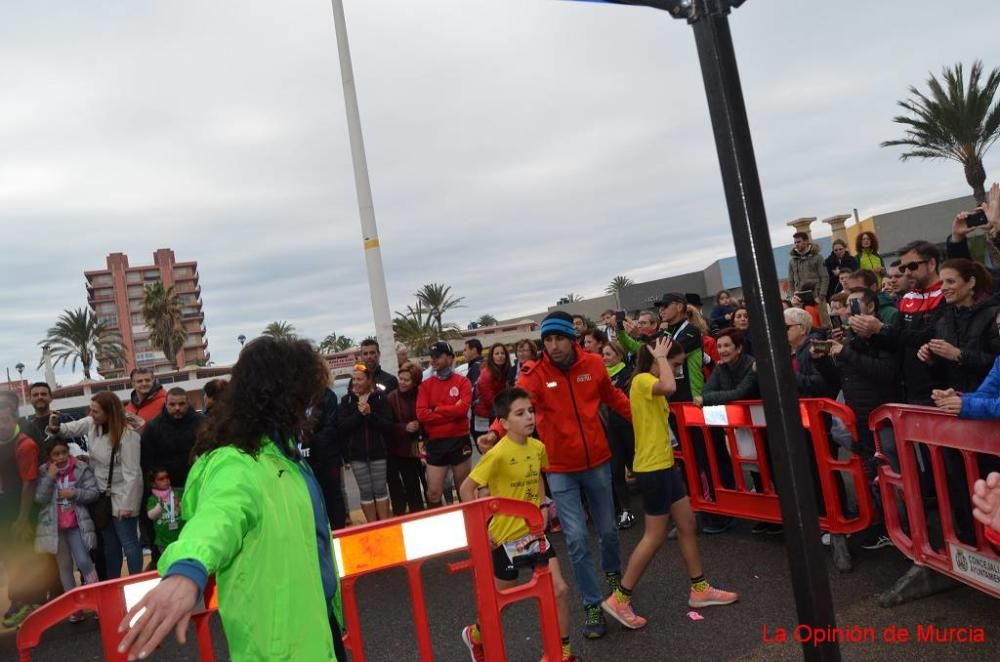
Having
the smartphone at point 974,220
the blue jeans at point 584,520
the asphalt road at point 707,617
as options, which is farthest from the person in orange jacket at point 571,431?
the smartphone at point 974,220

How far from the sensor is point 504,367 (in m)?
8.53

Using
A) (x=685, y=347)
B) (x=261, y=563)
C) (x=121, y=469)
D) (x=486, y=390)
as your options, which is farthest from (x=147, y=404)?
(x=261, y=563)

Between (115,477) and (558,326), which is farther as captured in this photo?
(115,477)

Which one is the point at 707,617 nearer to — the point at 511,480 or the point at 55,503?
the point at 511,480

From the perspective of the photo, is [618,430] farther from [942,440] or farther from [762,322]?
[762,322]

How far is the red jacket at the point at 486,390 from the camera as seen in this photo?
324 inches

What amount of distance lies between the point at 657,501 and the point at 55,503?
5.37m

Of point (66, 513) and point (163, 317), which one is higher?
point (163, 317)

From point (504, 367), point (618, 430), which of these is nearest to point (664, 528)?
point (618, 430)

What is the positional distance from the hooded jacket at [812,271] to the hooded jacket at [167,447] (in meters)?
8.50

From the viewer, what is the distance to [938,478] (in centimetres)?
399

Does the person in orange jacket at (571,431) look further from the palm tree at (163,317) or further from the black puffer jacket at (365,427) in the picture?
the palm tree at (163,317)

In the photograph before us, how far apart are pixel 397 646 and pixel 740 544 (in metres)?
2.92

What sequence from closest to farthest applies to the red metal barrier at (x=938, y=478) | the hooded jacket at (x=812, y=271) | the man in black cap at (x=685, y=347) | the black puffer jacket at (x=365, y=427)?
the red metal barrier at (x=938, y=478) < the man in black cap at (x=685, y=347) < the black puffer jacket at (x=365, y=427) < the hooded jacket at (x=812, y=271)
